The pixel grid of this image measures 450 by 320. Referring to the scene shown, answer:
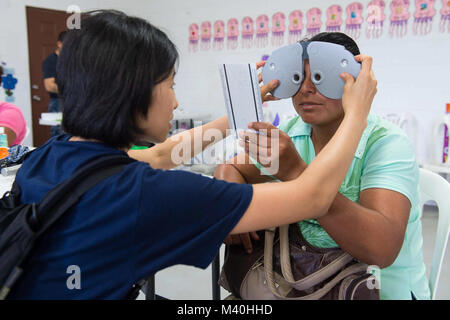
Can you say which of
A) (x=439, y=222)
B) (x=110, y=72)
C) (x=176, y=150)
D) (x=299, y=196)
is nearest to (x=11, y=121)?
(x=176, y=150)

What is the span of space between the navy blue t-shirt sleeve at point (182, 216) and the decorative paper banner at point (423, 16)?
3.65 meters

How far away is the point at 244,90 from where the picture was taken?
85cm

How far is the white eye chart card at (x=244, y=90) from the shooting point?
0.84 metres

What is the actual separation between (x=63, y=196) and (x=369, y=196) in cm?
67

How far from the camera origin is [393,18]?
12.2ft

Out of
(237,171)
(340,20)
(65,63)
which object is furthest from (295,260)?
(340,20)

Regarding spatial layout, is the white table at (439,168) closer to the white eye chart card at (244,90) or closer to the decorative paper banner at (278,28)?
the decorative paper banner at (278,28)

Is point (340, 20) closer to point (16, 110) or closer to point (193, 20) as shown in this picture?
point (193, 20)

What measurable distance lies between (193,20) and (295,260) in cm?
484

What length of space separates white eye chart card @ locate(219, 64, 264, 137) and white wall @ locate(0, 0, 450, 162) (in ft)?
7.23

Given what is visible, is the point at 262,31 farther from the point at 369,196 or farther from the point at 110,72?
the point at 110,72

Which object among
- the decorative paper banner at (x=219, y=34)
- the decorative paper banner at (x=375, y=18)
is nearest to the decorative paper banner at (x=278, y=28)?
the decorative paper banner at (x=219, y=34)

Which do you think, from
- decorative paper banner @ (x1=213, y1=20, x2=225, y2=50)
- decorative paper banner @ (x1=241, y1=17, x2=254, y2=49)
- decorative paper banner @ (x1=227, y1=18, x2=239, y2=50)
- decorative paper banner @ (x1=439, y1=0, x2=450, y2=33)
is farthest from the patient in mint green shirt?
decorative paper banner @ (x1=213, y1=20, x2=225, y2=50)

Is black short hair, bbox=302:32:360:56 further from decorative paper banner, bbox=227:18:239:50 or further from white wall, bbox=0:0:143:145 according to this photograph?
white wall, bbox=0:0:143:145
